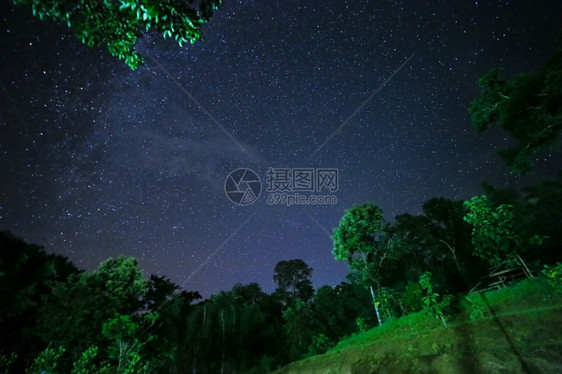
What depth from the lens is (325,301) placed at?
27.1m

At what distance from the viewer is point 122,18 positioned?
3682mm

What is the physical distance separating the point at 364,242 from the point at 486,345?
44.3 feet

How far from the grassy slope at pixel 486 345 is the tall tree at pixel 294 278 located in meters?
35.7

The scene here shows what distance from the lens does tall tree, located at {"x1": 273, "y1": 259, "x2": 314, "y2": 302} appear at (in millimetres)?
46250

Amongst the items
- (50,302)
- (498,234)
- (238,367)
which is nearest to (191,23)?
(498,234)

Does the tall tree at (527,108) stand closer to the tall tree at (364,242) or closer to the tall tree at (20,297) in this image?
the tall tree at (364,242)

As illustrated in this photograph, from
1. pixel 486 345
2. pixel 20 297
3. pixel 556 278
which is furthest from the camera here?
pixel 20 297

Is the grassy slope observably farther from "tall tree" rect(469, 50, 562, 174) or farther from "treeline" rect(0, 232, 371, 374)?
"treeline" rect(0, 232, 371, 374)

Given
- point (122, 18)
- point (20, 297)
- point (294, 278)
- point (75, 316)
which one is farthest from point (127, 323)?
point (294, 278)

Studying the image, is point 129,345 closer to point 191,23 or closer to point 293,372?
point 293,372

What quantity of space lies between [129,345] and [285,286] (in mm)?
35968

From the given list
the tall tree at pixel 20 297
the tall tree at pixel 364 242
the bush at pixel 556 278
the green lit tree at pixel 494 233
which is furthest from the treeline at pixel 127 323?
the bush at pixel 556 278

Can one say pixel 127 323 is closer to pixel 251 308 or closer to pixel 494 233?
pixel 251 308

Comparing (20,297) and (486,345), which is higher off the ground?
(20,297)
